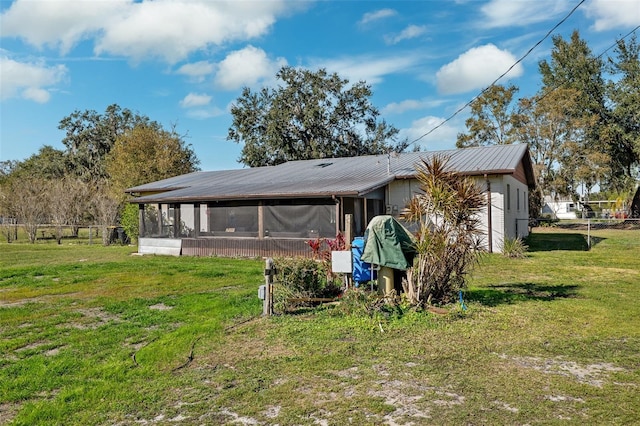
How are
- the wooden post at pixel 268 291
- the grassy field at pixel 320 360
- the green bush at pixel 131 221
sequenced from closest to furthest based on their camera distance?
the grassy field at pixel 320 360 < the wooden post at pixel 268 291 < the green bush at pixel 131 221

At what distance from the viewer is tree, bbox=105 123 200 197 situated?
3028 cm

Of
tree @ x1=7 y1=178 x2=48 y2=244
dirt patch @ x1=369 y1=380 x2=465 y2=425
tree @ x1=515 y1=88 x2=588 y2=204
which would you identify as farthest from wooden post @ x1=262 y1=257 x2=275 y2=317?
tree @ x1=515 y1=88 x2=588 y2=204

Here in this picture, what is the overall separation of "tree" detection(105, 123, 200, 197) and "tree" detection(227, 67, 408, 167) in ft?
18.1

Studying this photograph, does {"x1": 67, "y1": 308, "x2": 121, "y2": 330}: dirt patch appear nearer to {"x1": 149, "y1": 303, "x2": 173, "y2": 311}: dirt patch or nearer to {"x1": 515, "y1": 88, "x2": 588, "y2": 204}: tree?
{"x1": 149, "y1": 303, "x2": 173, "y2": 311}: dirt patch

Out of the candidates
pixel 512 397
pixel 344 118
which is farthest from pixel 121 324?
pixel 344 118

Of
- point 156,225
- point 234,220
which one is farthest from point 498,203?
point 156,225

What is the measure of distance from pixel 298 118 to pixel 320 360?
30.6 meters

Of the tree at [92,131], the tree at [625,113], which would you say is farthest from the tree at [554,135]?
the tree at [92,131]

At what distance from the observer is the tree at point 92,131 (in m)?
46.0

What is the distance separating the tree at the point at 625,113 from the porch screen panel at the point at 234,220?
2675cm

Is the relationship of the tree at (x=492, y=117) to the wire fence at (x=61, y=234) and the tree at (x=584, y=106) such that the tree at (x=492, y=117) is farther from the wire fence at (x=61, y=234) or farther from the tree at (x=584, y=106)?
the wire fence at (x=61, y=234)

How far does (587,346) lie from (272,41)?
1740cm

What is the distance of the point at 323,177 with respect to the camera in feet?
60.5

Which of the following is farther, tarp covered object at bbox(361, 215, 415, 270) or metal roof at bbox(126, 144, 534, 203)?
metal roof at bbox(126, 144, 534, 203)
